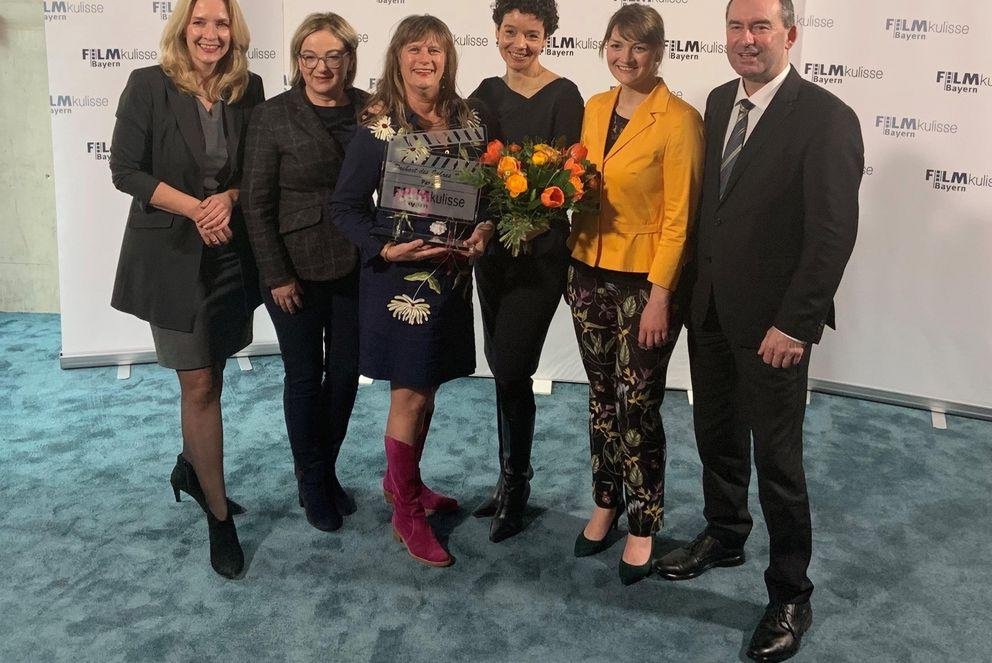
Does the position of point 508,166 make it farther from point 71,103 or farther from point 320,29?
point 71,103

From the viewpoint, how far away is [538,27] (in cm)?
283

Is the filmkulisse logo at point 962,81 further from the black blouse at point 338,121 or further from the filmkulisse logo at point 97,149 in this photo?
the filmkulisse logo at point 97,149

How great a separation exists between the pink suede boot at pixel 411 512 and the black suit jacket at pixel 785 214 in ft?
3.70

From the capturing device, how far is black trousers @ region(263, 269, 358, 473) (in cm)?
310

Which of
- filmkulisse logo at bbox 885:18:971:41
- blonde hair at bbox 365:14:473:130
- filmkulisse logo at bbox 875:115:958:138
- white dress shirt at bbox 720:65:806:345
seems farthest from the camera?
filmkulisse logo at bbox 875:115:958:138

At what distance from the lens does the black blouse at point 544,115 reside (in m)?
2.86

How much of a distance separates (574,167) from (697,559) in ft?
4.51

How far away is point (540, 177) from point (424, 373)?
2.38 feet

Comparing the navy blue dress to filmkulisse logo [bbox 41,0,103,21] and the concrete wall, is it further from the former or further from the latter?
the concrete wall

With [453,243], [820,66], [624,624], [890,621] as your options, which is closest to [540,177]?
[453,243]

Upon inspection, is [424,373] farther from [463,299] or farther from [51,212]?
[51,212]

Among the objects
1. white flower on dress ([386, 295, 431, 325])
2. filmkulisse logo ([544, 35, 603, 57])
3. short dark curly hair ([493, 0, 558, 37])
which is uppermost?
filmkulisse logo ([544, 35, 603, 57])

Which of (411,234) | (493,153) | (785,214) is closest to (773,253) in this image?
(785,214)

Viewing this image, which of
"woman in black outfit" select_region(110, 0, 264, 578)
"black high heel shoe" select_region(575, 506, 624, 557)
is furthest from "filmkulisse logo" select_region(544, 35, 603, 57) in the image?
"black high heel shoe" select_region(575, 506, 624, 557)
